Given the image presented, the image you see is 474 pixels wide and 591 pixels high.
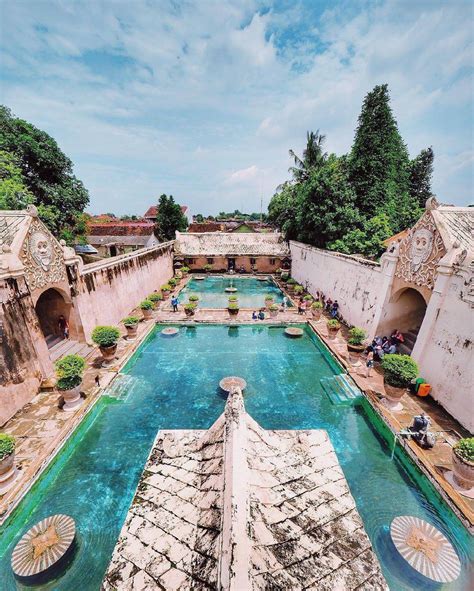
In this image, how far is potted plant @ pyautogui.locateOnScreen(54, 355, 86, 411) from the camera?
29.5ft

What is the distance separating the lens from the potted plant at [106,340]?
1140cm

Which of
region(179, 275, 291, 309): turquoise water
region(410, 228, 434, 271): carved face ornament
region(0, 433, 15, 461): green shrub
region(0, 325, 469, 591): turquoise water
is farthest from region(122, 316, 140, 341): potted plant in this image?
region(410, 228, 434, 271): carved face ornament

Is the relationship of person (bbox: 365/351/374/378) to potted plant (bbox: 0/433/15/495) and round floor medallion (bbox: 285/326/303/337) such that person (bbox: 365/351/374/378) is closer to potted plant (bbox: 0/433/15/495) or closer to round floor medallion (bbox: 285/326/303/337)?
round floor medallion (bbox: 285/326/303/337)

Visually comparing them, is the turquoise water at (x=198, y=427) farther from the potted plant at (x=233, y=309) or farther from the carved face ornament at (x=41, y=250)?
the carved face ornament at (x=41, y=250)

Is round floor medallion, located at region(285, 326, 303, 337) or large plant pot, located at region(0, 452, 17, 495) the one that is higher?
large plant pot, located at region(0, 452, 17, 495)

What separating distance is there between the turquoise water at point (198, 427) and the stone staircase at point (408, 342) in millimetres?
3146

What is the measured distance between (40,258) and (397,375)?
13.4 meters

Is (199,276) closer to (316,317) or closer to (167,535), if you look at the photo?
(316,317)

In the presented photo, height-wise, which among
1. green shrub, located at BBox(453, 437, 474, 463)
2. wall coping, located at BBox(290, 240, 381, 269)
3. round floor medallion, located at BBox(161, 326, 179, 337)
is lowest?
round floor medallion, located at BBox(161, 326, 179, 337)

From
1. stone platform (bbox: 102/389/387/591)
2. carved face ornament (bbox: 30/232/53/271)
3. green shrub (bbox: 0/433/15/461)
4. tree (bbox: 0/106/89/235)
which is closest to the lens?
stone platform (bbox: 102/389/387/591)

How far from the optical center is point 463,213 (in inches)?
420

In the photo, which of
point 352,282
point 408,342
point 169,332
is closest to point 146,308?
point 169,332

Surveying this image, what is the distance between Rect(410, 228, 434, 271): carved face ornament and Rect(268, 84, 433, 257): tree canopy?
935 centimetres

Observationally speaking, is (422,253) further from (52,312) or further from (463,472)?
(52,312)
